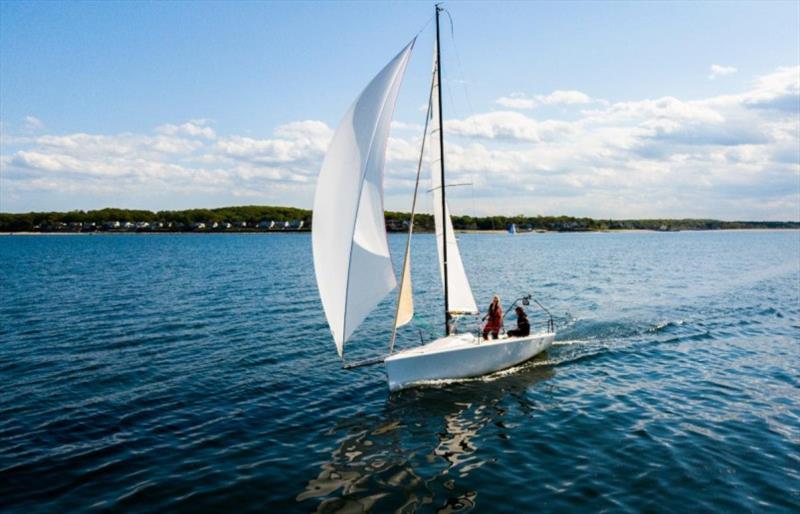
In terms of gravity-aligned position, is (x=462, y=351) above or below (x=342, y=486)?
above

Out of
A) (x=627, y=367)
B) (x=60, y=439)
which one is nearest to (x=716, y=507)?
(x=627, y=367)

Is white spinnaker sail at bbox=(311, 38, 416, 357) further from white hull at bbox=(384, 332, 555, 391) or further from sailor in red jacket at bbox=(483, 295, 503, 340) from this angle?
sailor in red jacket at bbox=(483, 295, 503, 340)

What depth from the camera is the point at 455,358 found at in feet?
56.9

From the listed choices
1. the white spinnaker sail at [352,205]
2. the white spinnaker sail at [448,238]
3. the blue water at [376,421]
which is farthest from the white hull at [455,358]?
the white spinnaker sail at [352,205]

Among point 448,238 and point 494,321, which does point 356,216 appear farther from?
point 494,321

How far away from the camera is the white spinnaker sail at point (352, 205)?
1430 cm

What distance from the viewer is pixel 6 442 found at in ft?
41.5

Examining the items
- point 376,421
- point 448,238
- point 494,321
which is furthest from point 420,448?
point 448,238

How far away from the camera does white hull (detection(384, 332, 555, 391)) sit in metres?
16.5

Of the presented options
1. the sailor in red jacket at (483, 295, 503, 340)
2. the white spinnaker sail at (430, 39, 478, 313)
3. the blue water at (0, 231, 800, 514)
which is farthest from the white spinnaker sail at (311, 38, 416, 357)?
the sailor in red jacket at (483, 295, 503, 340)

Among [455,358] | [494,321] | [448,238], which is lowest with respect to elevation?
[455,358]

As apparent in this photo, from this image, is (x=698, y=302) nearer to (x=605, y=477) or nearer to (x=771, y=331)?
(x=771, y=331)

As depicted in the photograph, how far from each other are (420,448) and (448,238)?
875 cm

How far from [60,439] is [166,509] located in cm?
518
